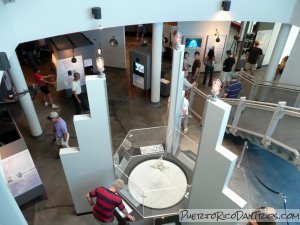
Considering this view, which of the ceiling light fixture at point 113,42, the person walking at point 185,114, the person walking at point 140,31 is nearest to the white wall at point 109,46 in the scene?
the ceiling light fixture at point 113,42

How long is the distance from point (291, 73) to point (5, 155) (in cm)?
957

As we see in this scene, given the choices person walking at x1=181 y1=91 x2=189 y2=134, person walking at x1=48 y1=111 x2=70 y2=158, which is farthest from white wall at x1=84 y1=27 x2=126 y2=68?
person walking at x1=48 y1=111 x2=70 y2=158

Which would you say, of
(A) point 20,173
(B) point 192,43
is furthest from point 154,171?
(B) point 192,43

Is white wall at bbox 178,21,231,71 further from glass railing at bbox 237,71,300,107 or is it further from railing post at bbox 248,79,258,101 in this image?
railing post at bbox 248,79,258,101

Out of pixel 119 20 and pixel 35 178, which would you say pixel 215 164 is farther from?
pixel 119 20

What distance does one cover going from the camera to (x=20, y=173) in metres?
6.21

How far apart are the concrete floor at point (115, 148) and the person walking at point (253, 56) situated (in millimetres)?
4793

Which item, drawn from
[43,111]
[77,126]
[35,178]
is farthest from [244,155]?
[43,111]

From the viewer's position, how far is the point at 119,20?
812 centimetres

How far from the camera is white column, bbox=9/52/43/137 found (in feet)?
24.2

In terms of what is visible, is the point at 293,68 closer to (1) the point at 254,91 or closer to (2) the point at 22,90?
(1) the point at 254,91

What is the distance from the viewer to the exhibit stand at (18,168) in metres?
5.95

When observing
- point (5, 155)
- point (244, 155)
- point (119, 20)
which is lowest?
point (244, 155)

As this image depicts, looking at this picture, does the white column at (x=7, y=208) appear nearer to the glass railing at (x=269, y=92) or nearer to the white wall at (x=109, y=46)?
the glass railing at (x=269, y=92)
